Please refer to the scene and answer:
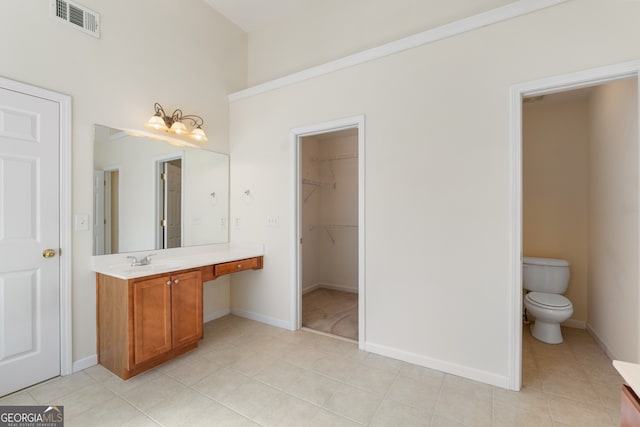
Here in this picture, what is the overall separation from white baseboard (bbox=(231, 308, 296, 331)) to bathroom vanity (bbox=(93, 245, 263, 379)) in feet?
2.55

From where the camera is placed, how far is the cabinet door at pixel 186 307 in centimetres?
227

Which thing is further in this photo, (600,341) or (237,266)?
(237,266)

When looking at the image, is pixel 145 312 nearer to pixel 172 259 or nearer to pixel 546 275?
pixel 172 259

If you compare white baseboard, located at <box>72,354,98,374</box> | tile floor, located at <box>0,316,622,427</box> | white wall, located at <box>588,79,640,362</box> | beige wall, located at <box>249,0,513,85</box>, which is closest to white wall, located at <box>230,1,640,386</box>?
tile floor, located at <box>0,316,622,427</box>

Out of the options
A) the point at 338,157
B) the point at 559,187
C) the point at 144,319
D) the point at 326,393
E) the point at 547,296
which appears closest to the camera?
the point at 326,393

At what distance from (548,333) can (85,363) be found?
4.00 m

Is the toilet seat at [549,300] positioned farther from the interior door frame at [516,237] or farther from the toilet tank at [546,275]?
the interior door frame at [516,237]

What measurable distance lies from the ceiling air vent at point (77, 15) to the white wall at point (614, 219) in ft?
13.3

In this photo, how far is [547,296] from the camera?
271cm

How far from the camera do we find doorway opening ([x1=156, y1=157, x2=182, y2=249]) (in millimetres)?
2721

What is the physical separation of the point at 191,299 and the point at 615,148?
3.78 metres

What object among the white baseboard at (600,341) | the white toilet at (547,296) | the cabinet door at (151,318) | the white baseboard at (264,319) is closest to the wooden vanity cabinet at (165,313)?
the cabinet door at (151,318)

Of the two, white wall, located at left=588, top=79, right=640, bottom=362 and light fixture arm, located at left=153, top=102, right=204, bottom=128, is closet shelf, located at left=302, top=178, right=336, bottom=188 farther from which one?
white wall, located at left=588, top=79, right=640, bottom=362

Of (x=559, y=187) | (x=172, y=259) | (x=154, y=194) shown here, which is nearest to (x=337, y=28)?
(x=154, y=194)
